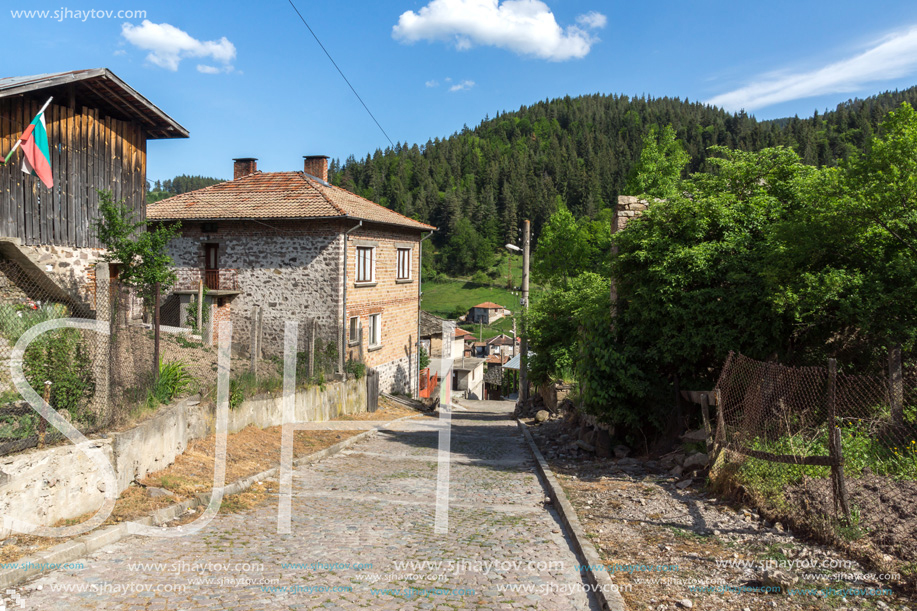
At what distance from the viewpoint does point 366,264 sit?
20.5 m

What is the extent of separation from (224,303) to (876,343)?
1753cm

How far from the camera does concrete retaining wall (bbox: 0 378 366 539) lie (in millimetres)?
5055

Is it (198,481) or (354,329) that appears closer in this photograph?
(198,481)

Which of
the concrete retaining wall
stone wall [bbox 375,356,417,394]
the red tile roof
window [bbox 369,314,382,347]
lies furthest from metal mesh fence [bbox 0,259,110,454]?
stone wall [bbox 375,356,417,394]

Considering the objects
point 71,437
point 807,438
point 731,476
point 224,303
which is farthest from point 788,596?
point 224,303

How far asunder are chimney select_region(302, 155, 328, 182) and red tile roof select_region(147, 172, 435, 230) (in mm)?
2064

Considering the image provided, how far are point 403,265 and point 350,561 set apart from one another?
19171mm

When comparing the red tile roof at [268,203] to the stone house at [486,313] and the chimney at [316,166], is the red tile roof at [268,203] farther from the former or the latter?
the stone house at [486,313]

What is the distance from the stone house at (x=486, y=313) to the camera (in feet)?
264

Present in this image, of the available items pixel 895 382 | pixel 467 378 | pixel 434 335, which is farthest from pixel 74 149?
pixel 467 378

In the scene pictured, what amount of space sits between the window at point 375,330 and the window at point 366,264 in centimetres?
152

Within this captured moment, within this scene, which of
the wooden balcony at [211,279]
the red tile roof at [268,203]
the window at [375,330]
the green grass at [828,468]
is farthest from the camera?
the window at [375,330]

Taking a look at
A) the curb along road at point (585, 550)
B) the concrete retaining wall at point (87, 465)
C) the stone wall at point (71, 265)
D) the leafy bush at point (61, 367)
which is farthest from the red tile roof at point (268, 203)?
the curb along road at point (585, 550)

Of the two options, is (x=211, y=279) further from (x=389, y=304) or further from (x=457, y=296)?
(x=457, y=296)
